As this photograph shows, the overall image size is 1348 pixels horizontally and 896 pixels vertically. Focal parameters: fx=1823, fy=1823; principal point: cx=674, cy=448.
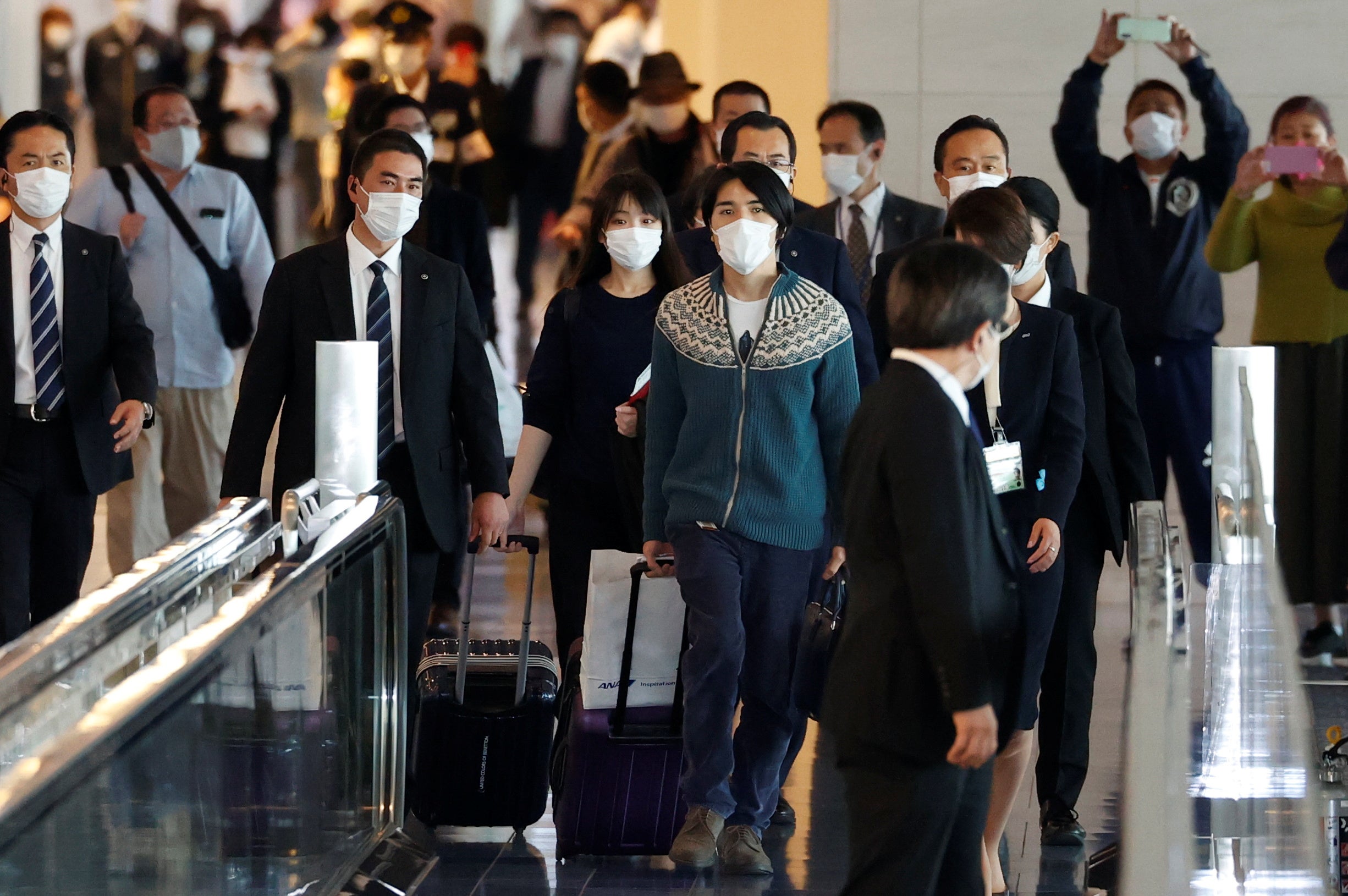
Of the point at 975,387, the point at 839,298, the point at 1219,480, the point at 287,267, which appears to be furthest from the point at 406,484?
the point at 1219,480

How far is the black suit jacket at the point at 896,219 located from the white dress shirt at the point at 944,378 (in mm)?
3467

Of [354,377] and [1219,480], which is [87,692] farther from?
[1219,480]

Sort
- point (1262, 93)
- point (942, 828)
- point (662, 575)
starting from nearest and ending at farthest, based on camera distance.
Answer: point (942, 828), point (662, 575), point (1262, 93)

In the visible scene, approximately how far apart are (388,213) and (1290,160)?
3.73 metres

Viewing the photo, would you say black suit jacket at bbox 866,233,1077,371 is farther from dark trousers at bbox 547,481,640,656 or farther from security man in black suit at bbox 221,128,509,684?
security man in black suit at bbox 221,128,509,684

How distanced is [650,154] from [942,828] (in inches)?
252

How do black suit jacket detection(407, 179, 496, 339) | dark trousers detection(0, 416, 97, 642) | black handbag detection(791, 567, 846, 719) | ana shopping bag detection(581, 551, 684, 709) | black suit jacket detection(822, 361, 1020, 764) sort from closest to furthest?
black suit jacket detection(822, 361, 1020, 764), black handbag detection(791, 567, 846, 719), ana shopping bag detection(581, 551, 684, 709), dark trousers detection(0, 416, 97, 642), black suit jacket detection(407, 179, 496, 339)

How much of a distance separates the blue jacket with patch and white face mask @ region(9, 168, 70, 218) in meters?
2.12

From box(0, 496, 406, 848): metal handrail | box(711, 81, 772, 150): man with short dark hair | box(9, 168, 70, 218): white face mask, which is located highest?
box(711, 81, 772, 150): man with short dark hair

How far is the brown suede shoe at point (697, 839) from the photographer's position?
14.4 ft

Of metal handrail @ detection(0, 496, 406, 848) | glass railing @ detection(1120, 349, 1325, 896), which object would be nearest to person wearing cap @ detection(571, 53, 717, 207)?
metal handrail @ detection(0, 496, 406, 848)

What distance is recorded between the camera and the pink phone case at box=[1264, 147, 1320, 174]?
22.8ft

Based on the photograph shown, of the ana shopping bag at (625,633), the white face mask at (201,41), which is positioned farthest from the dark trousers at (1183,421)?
the white face mask at (201,41)

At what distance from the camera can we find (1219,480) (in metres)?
3.90
